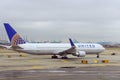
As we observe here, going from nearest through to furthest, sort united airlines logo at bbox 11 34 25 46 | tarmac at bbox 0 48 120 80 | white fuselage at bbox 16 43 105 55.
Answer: tarmac at bbox 0 48 120 80 < united airlines logo at bbox 11 34 25 46 < white fuselage at bbox 16 43 105 55

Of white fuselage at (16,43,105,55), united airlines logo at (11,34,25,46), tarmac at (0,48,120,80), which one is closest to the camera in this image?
tarmac at (0,48,120,80)

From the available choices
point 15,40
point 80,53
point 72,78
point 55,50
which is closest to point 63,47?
point 55,50

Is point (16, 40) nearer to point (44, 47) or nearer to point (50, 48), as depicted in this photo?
point (44, 47)

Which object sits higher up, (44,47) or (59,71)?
(44,47)

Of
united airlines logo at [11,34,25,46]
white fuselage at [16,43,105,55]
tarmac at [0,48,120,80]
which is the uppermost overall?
united airlines logo at [11,34,25,46]

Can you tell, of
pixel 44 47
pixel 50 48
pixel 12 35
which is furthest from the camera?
pixel 50 48

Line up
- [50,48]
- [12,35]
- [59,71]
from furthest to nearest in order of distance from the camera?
[50,48]
[12,35]
[59,71]

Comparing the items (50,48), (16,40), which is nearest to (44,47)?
(50,48)

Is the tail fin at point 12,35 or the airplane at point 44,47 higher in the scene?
the tail fin at point 12,35

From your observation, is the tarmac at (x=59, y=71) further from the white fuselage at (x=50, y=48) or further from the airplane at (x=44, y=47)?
the white fuselage at (x=50, y=48)

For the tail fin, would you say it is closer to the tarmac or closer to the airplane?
the airplane

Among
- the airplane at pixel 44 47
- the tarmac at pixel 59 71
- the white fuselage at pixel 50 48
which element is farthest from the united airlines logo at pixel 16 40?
the tarmac at pixel 59 71

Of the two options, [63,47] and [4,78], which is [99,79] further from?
[63,47]

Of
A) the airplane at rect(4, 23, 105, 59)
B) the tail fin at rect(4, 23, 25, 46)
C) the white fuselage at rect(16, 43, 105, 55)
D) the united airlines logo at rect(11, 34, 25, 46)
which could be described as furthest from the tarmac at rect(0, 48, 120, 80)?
the white fuselage at rect(16, 43, 105, 55)
